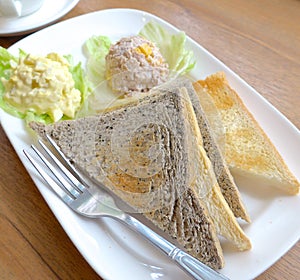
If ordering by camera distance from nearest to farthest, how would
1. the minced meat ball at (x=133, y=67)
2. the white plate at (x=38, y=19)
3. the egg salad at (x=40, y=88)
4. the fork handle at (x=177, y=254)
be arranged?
the fork handle at (x=177, y=254) < the egg salad at (x=40, y=88) < the minced meat ball at (x=133, y=67) < the white plate at (x=38, y=19)

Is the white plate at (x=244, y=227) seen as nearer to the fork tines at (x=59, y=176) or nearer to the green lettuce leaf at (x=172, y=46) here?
the fork tines at (x=59, y=176)

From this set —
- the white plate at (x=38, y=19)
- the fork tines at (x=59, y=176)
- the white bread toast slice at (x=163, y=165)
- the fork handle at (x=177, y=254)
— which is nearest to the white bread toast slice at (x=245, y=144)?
the white bread toast slice at (x=163, y=165)

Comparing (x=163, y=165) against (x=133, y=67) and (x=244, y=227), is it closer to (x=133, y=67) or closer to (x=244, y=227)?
(x=244, y=227)

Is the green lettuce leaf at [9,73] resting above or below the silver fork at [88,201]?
above

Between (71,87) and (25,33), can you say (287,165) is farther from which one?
(25,33)

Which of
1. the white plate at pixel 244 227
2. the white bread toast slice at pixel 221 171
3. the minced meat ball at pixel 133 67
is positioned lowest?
the white plate at pixel 244 227

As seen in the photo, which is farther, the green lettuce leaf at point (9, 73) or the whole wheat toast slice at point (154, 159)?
the green lettuce leaf at point (9, 73)

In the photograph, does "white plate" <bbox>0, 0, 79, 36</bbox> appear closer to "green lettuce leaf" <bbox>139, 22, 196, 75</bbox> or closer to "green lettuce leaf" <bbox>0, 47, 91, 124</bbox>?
"green lettuce leaf" <bbox>0, 47, 91, 124</bbox>
